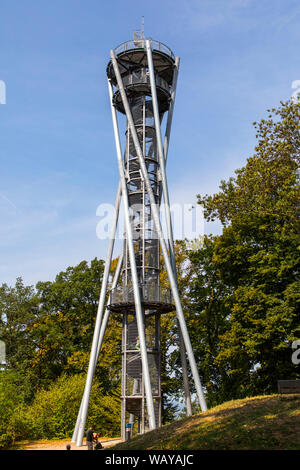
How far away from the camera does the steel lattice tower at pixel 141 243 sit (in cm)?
1942

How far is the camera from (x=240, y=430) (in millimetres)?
9789

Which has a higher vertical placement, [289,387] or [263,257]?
[263,257]

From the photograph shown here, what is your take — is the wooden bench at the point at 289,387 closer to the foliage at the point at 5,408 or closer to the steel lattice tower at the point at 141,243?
the steel lattice tower at the point at 141,243

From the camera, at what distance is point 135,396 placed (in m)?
19.5

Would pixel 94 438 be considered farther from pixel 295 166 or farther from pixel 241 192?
pixel 295 166

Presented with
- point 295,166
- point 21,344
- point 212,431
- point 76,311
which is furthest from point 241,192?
point 21,344

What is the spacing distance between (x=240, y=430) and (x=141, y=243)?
42.5 feet

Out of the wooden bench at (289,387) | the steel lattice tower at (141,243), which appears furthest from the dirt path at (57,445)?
the wooden bench at (289,387)

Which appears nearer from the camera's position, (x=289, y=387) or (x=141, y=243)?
(x=289, y=387)

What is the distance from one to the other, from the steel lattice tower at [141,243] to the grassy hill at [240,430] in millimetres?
5342

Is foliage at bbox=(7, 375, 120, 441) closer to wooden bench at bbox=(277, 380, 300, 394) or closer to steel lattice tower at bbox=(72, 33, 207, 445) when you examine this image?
steel lattice tower at bbox=(72, 33, 207, 445)

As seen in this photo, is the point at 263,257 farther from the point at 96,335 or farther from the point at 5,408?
the point at 5,408

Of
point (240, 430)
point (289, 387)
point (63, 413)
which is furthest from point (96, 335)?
point (240, 430)
